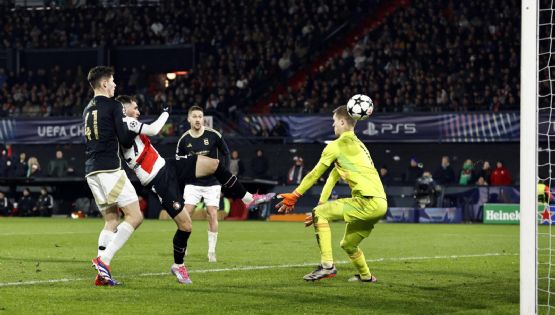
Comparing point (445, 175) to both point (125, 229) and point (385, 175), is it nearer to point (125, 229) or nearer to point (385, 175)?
point (385, 175)

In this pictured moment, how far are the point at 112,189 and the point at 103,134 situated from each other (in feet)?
2.00

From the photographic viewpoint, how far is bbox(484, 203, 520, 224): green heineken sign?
3122 cm

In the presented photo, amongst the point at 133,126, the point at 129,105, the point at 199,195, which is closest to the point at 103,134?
the point at 133,126

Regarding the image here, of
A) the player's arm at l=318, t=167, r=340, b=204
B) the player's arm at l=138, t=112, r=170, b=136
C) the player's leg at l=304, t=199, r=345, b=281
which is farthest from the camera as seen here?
the player's arm at l=318, t=167, r=340, b=204

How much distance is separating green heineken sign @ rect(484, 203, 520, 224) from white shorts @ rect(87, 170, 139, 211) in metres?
21.8

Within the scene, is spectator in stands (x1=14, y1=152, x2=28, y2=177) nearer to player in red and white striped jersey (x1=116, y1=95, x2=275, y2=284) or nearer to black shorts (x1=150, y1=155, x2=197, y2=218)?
player in red and white striped jersey (x1=116, y1=95, x2=275, y2=284)

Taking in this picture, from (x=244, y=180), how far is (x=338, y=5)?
43.2 ft

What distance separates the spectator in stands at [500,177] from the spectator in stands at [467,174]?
0.78m

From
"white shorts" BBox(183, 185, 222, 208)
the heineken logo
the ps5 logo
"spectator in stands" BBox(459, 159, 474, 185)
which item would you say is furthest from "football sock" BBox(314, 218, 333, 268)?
the ps5 logo

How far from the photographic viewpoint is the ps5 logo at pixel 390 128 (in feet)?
115

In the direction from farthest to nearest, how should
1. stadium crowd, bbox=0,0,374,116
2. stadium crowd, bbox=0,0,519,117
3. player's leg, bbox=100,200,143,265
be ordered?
stadium crowd, bbox=0,0,374,116
stadium crowd, bbox=0,0,519,117
player's leg, bbox=100,200,143,265

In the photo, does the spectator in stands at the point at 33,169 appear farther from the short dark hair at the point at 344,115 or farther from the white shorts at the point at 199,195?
the short dark hair at the point at 344,115

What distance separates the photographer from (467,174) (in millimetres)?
33531

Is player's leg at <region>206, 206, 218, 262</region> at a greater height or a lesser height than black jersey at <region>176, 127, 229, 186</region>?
lesser
